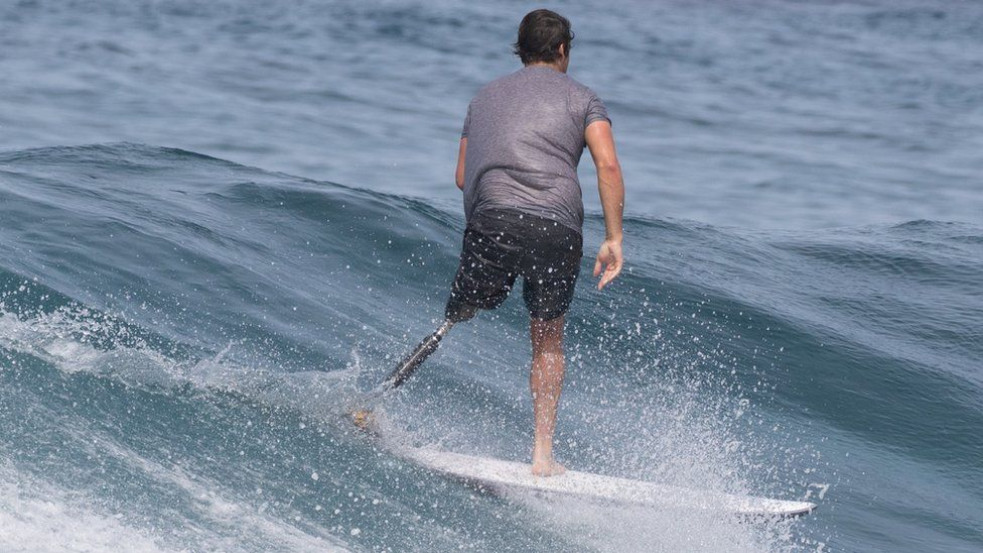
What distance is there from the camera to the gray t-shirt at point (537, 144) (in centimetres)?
511

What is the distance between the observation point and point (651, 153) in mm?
20625

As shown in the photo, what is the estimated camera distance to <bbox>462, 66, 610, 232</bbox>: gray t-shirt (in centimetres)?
511

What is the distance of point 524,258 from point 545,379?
1.83 feet

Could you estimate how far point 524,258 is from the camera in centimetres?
516

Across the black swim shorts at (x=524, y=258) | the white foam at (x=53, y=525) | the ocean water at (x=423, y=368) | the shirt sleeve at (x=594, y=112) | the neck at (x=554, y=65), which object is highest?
the neck at (x=554, y=65)

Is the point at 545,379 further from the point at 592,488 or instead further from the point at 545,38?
the point at 545,38

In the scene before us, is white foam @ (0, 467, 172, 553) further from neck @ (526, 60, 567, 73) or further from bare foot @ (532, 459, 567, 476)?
neck @ (526, 60, 567, 73)

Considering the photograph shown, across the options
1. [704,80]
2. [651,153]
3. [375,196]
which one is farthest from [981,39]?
[375,196]

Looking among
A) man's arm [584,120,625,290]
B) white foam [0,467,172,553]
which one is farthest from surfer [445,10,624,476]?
white foam [0,467,172,553]

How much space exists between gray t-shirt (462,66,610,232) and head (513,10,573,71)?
0.21 feet

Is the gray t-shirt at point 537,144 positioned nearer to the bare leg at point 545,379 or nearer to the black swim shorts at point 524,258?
the black swim shorts at point 524,258

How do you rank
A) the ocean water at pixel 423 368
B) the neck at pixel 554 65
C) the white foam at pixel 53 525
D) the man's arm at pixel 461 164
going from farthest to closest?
1. the man's arm at pixel 461 164
2. the neck at pixel 554 65
3. the ocean water at pixel 423 368
4. the white foam at pixel 53 525

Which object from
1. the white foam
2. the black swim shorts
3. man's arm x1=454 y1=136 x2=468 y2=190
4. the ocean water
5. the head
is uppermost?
the head

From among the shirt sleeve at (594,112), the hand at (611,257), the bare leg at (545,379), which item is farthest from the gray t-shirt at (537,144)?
the bare leg at (545,379)
